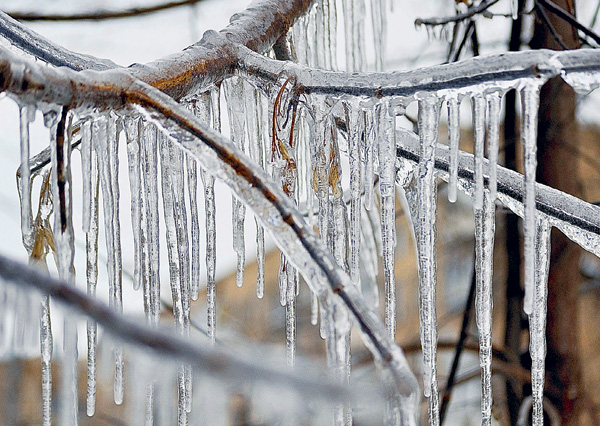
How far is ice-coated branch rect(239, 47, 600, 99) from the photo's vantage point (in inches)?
29.2

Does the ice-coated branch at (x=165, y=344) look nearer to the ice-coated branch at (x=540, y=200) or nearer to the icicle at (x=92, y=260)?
the icicle at (x=92, y=260)

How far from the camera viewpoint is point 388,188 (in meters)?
0.96

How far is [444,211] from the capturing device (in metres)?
7.73

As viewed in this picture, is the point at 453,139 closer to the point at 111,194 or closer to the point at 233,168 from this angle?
the point at 233,168

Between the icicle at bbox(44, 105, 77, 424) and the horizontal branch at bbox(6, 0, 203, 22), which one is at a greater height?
the horizontal branch at bbox(6, 0, 203, 22)

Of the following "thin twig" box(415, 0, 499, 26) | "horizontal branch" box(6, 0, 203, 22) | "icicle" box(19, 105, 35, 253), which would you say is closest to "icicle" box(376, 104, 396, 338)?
"icicle" box(19, 105, 35, 253)

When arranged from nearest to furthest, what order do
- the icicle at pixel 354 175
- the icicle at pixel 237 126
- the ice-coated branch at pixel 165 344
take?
the ice-coated branch at pixel 165 344
the icicle at pixel 354 175
the icicle at pixel 237 126

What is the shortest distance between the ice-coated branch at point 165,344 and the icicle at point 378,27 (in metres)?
1.54

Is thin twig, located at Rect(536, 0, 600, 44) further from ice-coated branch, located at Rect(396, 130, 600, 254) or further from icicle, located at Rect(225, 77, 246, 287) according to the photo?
icicle, located at Rect(225, 77, 246, 287)

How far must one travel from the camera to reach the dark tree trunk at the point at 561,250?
209 cm

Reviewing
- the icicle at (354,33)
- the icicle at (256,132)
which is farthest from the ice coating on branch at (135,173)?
the icicle at (354,33)

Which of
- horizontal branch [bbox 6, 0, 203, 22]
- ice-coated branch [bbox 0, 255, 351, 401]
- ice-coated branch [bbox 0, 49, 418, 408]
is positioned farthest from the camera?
horizontal branch [bbox 6, 0, 203, 22]

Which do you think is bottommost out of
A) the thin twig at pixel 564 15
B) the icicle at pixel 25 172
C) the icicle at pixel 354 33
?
the icicle at pixel 25 172

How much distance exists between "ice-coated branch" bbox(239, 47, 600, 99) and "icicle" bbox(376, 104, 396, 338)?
0.13ft
